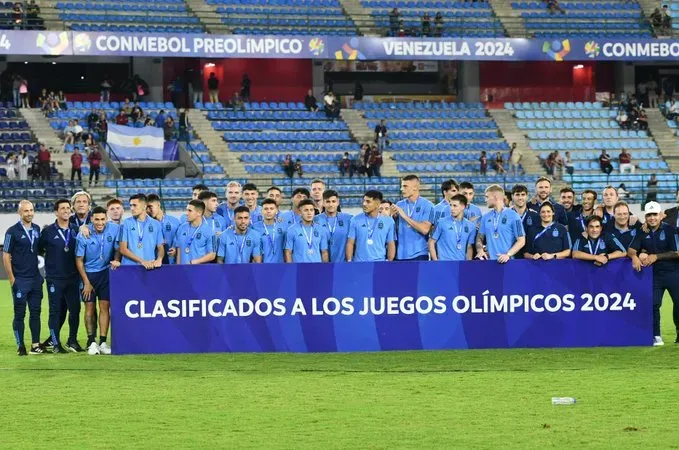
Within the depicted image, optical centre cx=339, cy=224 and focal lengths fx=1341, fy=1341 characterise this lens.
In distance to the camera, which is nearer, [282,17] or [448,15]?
[282,17]

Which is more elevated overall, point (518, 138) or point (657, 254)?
point (518, 138)

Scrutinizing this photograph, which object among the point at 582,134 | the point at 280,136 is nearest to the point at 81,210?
the point at 280,136

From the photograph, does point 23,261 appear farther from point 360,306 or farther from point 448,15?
point 448,15

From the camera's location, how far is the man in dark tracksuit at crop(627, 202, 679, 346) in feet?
49.2

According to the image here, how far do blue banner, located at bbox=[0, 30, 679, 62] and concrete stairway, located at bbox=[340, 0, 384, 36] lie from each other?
140 centimetres

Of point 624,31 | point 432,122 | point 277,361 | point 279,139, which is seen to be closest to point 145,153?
point 279,139

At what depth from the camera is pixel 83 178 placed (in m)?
36.6

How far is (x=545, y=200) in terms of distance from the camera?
50.6ft

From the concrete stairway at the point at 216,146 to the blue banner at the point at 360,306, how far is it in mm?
24592

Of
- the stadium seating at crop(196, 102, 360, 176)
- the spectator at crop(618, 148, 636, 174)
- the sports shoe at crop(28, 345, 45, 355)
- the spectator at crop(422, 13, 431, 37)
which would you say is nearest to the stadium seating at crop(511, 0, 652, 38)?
the spectator at crop(422, 13, 431, 37)

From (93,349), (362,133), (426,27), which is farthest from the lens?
(426,27)

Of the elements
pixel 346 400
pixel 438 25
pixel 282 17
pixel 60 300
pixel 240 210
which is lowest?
pixel 346 400

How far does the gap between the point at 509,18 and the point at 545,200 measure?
33798mm

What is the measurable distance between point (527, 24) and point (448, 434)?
1555 inches
